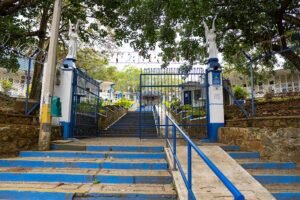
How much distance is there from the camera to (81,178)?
404cm

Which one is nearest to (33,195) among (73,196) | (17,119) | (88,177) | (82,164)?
(73,196)

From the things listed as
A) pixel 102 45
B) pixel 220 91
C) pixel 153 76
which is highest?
pixel 102 45

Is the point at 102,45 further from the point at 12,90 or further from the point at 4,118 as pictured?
the point at 4,118

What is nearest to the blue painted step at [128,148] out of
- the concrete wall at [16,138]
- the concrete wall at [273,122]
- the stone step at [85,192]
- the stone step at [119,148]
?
the stone step at [119,148]

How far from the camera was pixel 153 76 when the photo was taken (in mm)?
7676

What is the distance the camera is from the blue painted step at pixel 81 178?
13.1ft

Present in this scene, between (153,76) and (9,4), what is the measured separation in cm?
598

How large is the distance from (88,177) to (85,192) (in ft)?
1.98

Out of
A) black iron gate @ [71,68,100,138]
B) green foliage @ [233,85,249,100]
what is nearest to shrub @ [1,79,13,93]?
black iron gate @ [71,68,100,138]

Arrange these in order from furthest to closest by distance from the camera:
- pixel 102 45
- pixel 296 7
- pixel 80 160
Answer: pixel 102 45, pixel 296 7, pixel 80 160

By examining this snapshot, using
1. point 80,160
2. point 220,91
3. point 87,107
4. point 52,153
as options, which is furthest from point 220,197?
point 87,107

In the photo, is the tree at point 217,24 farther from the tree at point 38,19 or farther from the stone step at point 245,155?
the stone step at point 245,155

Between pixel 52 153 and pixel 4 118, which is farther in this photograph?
pixel 4 118

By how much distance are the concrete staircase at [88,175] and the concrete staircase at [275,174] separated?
1.58 metres
